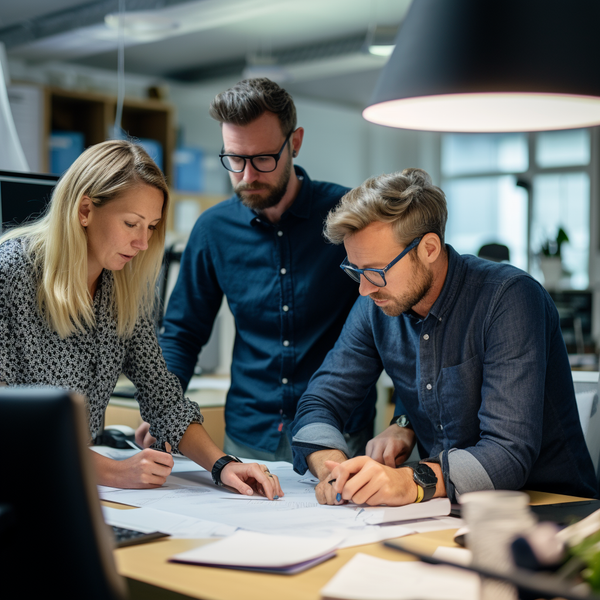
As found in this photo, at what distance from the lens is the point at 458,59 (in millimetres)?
1198

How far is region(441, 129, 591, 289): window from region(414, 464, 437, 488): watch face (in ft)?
21.5

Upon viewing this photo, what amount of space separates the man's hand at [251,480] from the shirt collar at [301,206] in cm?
81

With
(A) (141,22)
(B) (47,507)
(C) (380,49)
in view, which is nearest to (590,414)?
(B) (47,507)

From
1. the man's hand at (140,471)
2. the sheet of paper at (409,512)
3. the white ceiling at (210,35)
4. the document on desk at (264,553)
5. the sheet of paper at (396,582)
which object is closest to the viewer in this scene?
the sheet of paper at (396,582)

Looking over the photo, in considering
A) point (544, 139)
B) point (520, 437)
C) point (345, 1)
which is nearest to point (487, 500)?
point (520, 437)

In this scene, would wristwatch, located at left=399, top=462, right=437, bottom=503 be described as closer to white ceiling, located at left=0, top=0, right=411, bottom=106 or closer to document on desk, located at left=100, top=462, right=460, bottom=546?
document on desk, located at left=100, top=462, right=460, bottom=546

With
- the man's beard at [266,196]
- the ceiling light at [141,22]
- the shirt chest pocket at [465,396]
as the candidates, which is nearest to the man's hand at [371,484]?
the shirt chest pocket at [465,396]

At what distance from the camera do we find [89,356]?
167 centimetres

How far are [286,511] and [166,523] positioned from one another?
0.23 m

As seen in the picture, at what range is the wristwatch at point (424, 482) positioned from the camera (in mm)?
1482

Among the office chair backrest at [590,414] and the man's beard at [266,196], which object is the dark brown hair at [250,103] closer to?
the man's beard at [266,196]

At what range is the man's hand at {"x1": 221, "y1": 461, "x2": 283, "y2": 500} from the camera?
1537 mm

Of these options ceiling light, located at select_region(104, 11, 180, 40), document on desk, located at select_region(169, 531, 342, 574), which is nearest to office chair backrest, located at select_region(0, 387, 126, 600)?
document on desk, located at select_region(169, 531, 342, 574)

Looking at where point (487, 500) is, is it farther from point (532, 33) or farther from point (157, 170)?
point (157, 170)
